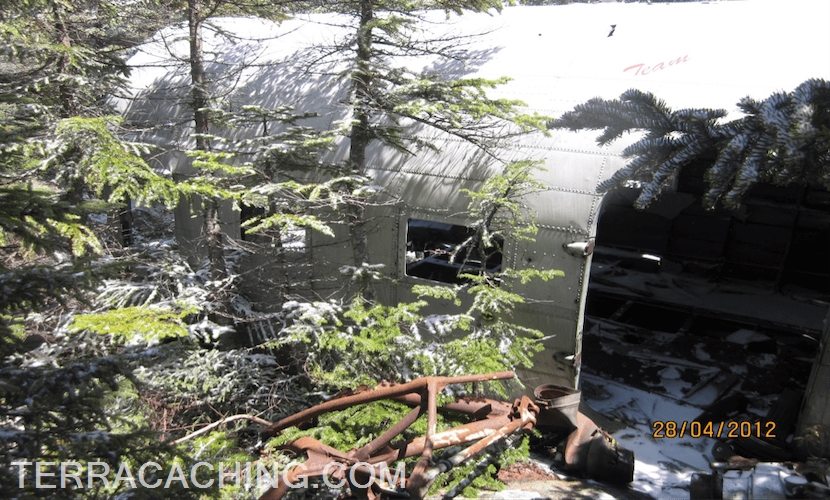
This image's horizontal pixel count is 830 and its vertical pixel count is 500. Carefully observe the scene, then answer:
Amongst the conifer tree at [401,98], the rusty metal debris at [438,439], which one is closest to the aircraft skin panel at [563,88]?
the conifer tree at [401,98]

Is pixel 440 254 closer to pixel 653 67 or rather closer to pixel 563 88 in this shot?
pixel 563 88

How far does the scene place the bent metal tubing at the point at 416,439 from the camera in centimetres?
411

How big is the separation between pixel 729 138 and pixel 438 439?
2828mm

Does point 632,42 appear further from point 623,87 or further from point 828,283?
point 828,283

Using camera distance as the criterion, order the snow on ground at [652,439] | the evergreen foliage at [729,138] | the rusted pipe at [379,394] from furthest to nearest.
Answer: the snow on ground at [652,439], the rusted pipe at [379,394], the evergreen foliage at [729,138]

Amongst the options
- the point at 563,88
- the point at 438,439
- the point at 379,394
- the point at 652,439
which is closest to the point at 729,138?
the point at 438,439

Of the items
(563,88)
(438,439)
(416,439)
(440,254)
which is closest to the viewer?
(438,439)

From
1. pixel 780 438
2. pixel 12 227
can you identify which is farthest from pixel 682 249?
pixel 12 227

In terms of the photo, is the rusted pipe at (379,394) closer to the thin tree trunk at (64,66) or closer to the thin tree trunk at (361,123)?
the thin tree trunk at (361,123)
